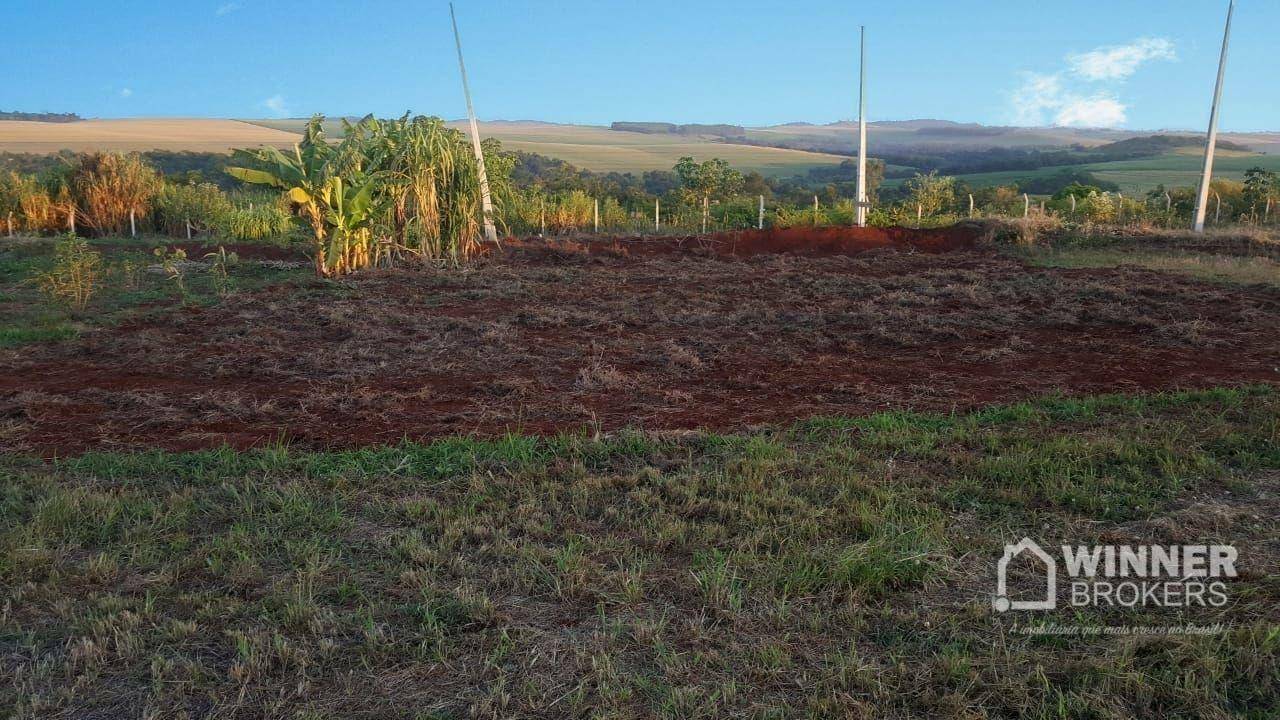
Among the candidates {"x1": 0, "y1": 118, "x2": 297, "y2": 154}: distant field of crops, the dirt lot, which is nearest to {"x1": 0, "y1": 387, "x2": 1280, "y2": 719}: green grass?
the dirt lot

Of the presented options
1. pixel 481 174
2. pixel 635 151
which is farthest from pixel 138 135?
pixel 481 174

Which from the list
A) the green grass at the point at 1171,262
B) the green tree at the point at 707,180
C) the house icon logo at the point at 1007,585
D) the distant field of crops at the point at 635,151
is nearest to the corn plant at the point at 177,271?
the house icon logo at the point at 1007,585

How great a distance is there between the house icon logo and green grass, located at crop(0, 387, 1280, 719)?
2.6 inches

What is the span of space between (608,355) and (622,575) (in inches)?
165

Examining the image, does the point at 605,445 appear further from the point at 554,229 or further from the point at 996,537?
the point at 554,229

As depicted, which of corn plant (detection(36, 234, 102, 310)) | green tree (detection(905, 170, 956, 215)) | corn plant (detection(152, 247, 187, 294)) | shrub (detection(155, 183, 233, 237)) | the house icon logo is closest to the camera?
the house icon logo

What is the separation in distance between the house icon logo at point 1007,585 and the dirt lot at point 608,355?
2.05 meters

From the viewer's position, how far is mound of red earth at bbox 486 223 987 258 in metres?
15.8

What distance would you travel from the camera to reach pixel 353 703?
94.1 inches

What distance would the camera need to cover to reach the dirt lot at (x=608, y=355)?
5316 mm

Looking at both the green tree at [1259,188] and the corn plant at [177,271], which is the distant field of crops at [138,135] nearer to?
the corn plant at [177,271]

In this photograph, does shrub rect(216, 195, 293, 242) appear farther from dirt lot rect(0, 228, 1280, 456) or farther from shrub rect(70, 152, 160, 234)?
dirt lot rect(0, 228, 1280, 456)

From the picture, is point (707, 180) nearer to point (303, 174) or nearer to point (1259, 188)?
point (1259, 188)

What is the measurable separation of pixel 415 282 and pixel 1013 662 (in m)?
10.8
